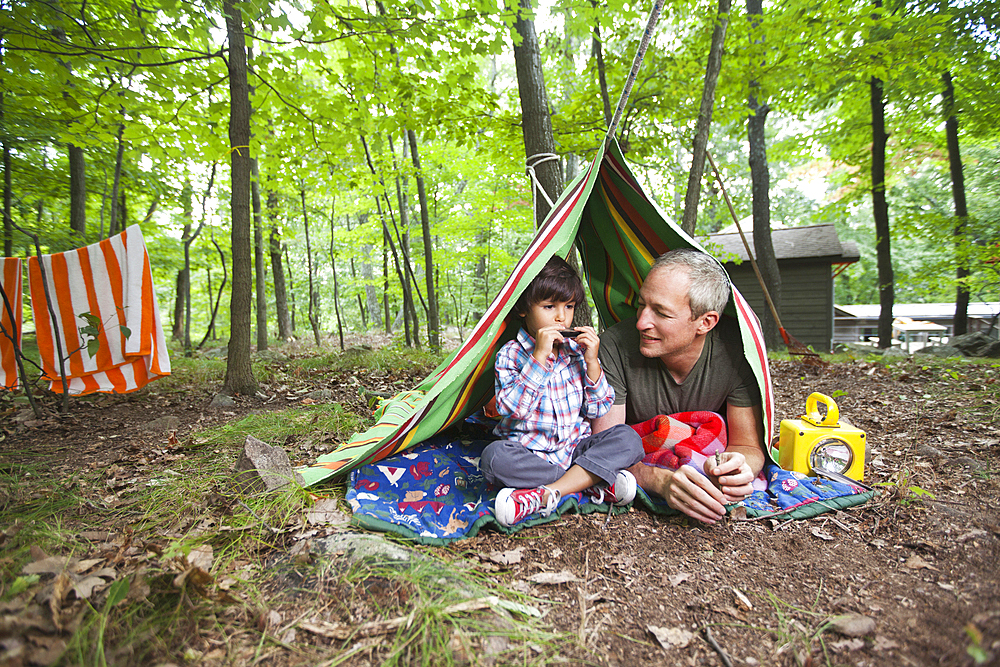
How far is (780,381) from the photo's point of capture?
5.27m

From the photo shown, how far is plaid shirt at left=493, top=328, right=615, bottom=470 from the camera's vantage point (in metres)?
2.21

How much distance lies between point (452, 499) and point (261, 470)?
0.86 metres

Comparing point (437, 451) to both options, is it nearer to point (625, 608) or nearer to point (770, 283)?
point (625, 608)

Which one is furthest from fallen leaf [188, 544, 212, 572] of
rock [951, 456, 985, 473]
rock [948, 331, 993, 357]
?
rock [948, 331, 993, 357]

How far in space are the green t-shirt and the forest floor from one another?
0.60 metres

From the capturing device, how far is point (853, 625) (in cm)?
137

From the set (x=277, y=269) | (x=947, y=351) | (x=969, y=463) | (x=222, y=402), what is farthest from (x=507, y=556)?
(x=277, y=269)

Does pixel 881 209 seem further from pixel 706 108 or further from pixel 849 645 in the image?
pixel 849 645

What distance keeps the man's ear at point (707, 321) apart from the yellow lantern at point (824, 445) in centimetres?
65

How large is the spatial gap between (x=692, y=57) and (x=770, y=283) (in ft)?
15.6

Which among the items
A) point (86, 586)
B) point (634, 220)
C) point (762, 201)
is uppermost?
point (762, 201)

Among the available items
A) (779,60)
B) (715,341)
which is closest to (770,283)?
(779,60)

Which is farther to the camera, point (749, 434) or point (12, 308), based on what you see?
point (12, 308)

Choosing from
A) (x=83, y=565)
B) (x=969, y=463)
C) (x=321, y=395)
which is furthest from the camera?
(x=321, y=395)
